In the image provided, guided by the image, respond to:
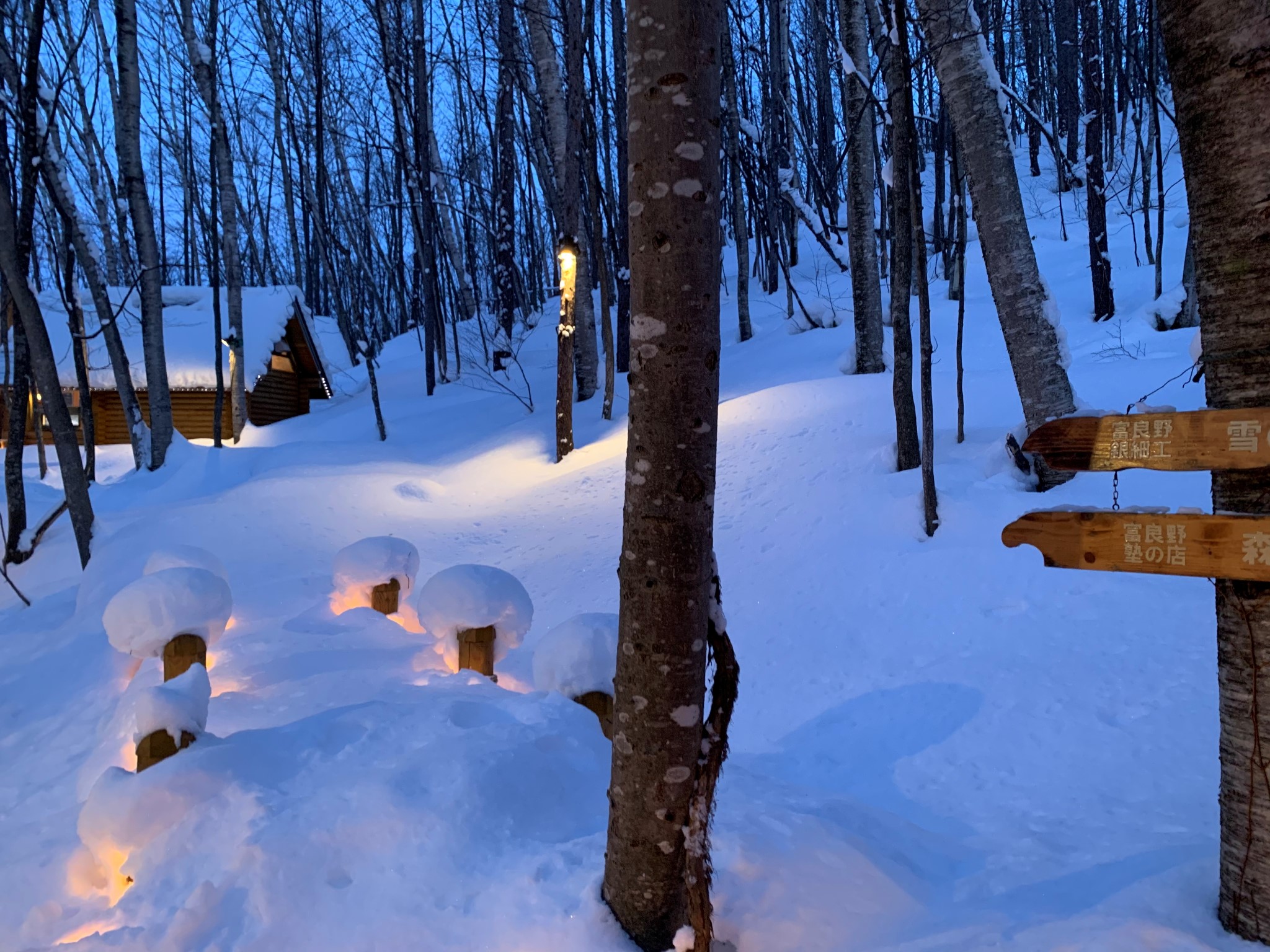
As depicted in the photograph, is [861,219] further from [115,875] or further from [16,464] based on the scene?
[16,464]

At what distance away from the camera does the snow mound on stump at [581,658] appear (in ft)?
11.8

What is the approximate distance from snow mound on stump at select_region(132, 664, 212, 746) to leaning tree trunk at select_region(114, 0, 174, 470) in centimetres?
955

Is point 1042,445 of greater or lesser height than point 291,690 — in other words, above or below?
above

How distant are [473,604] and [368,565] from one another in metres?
1.44

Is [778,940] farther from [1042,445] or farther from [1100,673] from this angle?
[1100,673]

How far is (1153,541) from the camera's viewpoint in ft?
6.92

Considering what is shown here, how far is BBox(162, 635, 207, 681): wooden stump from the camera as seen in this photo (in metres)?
4.11

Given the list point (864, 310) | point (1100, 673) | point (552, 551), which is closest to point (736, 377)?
point (864, 310)

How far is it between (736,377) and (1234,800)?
36.1ft

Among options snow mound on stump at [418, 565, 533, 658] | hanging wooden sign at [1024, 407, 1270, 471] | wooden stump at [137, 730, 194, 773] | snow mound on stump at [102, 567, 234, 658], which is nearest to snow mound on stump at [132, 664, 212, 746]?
wooden stump at [137, 730, 194, 773]

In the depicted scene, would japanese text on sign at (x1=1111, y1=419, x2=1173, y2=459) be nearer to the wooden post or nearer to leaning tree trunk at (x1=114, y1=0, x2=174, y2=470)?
the wooden post

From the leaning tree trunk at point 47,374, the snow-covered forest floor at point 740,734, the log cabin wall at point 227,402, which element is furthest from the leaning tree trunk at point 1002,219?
the log cabin wall at point 227,402

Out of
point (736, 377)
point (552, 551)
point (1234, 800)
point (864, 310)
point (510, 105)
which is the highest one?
point (510, 105)

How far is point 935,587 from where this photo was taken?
18.3 feet
